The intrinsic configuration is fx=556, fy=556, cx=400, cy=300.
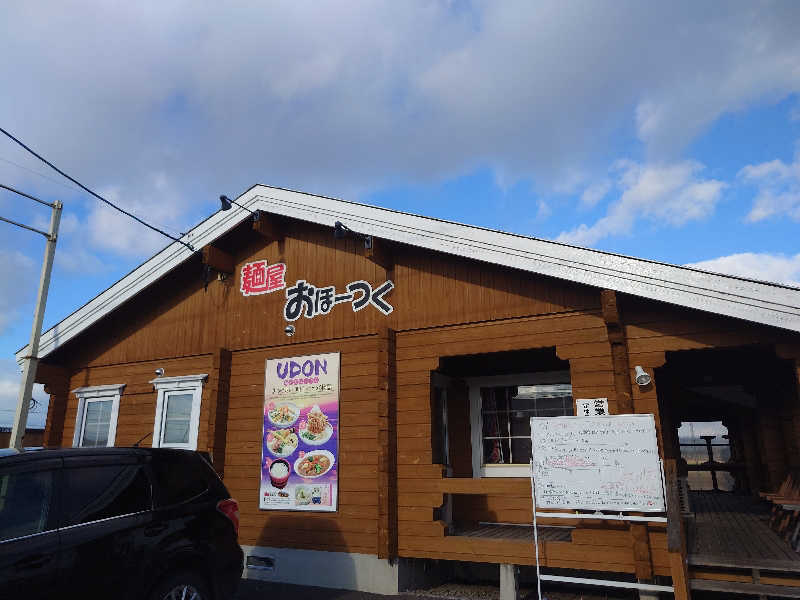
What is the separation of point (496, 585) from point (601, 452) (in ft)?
10.9

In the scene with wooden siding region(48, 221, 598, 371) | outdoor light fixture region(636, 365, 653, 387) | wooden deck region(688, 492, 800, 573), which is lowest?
wooden deck region(688, 492, 800, 573)

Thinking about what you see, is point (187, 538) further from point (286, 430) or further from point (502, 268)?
point (502, 268)

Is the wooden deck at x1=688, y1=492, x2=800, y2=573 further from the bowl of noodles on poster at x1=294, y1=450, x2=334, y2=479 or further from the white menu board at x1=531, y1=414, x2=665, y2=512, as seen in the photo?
the bowl of noodles on poster at x1=294, y1=450, x2=334, y2=479

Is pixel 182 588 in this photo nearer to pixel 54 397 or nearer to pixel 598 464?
pixel 598 464

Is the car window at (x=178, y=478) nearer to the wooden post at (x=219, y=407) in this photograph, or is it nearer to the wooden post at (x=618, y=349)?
the wooden post at (x=219, y=407)

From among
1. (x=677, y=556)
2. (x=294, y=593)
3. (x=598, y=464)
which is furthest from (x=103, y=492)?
(x=677, y=556)

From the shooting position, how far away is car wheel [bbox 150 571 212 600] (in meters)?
4.72

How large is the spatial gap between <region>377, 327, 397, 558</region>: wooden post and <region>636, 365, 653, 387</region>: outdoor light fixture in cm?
349

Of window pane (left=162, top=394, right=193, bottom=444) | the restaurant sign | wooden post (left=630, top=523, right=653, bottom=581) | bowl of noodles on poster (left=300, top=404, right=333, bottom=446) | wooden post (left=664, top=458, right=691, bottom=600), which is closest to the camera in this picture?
wooden post (left=664, top=458, right=691, bottom=600)

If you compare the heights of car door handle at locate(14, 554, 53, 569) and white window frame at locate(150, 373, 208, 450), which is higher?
white window frame at locate(150, 373, 208, 450)

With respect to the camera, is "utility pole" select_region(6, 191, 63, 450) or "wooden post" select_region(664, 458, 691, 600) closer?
"wooden post" select_region(664, 458, 691, 600)

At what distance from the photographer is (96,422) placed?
11406 mm

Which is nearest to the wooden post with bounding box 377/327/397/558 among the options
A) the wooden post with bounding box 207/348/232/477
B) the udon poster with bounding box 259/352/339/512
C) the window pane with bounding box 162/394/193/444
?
the udon poster with bounding box 259/352/339/512

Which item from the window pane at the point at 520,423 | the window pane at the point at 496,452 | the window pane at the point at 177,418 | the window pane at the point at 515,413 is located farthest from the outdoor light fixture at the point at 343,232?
the window pane at the point at 177,418
